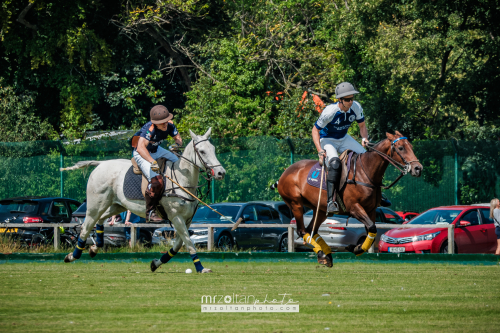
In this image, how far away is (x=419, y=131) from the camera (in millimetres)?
32750

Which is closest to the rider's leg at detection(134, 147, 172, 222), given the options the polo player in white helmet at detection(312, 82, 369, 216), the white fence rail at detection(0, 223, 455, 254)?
the polo player in white helmet at detection(312, 82, 369, 216)

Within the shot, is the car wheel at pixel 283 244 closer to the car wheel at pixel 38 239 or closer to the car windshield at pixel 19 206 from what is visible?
the car wheel at pixel 38 239

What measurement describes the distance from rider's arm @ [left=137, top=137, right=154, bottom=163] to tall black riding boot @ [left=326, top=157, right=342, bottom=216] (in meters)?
3.17

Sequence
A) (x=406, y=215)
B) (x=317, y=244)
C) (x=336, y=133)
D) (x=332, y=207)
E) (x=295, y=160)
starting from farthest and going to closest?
(x=406, y=215) < (x=295, y=160) < (x=336, y=133) < (x=317, y=244) < (x=332, y=207)

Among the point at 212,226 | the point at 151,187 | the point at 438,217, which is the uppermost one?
the point at 151,187

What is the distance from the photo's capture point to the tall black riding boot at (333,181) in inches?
473

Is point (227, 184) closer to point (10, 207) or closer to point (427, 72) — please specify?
point (10, 207)

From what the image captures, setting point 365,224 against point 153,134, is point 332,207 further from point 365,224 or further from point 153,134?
point 153,134

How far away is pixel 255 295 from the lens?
30.4ft

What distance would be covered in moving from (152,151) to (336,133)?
3.52 meters

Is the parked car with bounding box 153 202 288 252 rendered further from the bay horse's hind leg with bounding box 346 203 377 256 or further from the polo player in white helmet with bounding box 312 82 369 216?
the bay horse's hind leg with bounding box 346 203 377 256

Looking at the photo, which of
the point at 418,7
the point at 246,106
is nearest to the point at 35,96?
the point at 246,106

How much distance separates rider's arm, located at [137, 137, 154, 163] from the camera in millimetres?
12273

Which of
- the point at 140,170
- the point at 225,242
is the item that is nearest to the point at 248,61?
the point at 225,242
